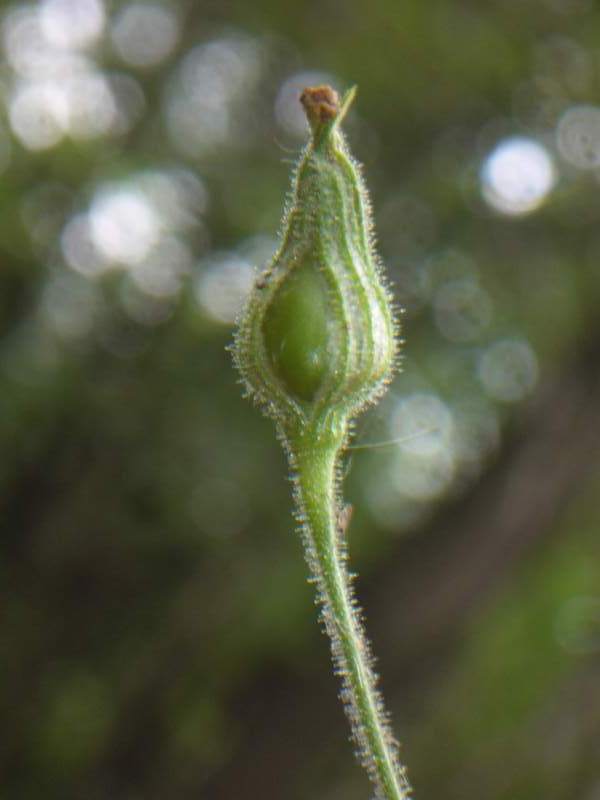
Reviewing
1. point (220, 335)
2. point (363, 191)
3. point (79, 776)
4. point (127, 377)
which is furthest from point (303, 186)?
point (79, 776)

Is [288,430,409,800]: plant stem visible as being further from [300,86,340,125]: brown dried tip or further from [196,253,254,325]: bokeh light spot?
[196,253,254,325]: bokeh light spot

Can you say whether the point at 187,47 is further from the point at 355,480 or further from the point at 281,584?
the point at 281,584

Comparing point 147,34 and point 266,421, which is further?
point 147,34

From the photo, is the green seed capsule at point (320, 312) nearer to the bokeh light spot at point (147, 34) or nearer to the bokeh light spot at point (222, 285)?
the bokeh light spot at point (222, 285)

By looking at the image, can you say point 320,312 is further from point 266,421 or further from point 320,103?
point 266,421

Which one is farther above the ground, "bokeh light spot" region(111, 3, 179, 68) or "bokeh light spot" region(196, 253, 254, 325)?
"bokeh light spot" region(111, 3, 179, 68)

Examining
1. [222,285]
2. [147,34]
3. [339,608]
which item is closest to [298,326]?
[339,608]

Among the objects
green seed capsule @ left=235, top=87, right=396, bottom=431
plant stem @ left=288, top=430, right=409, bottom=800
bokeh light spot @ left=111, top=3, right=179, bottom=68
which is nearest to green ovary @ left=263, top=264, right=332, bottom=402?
green seed capsule @ left=235, top=87, right=396, bottom=431
